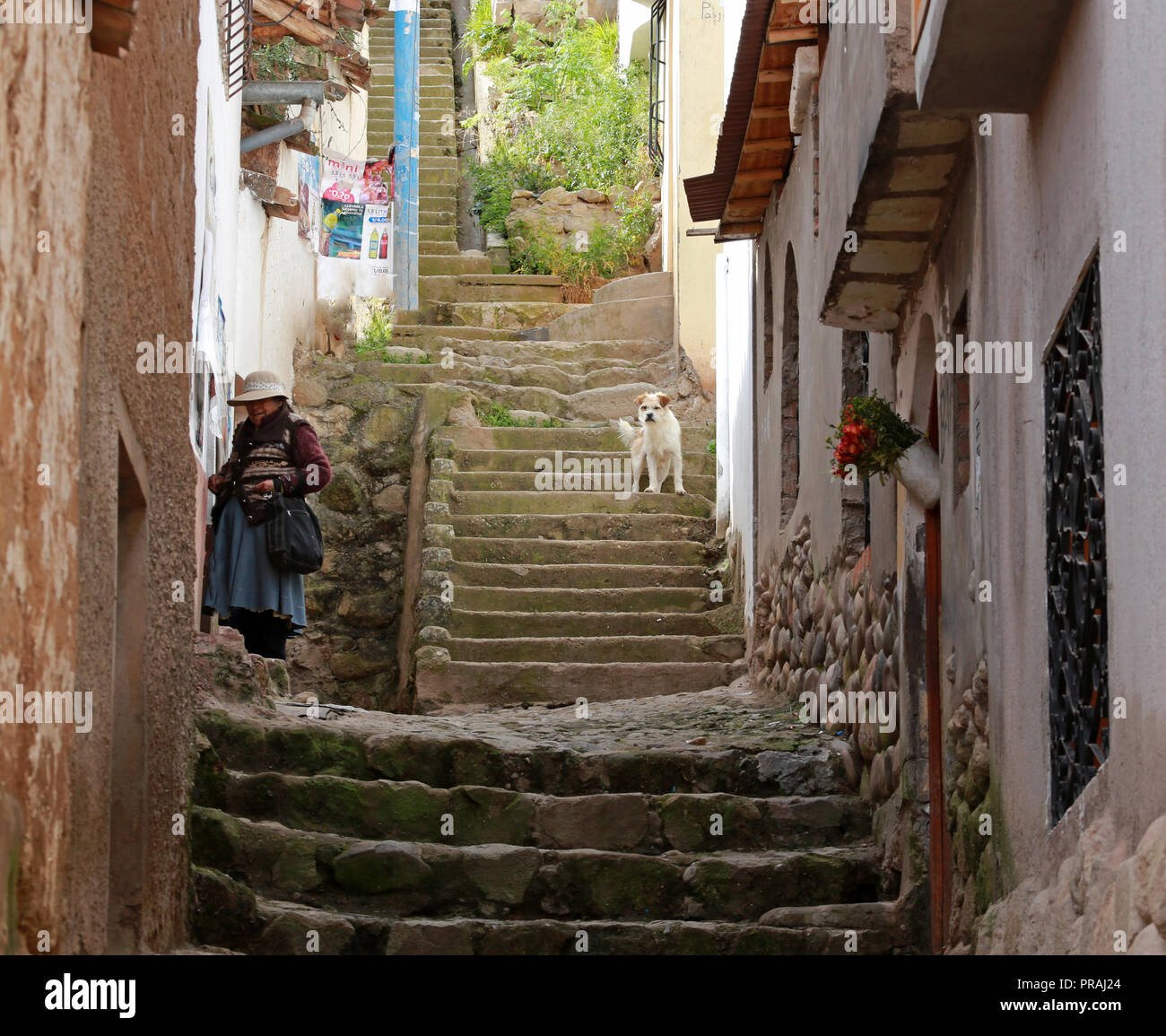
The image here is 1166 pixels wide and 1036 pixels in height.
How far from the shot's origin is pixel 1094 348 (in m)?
4.03

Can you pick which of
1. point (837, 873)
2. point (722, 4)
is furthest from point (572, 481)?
point (837, 873)

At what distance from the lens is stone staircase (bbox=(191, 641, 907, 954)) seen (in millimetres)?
6246

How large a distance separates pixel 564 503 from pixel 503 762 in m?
5.74

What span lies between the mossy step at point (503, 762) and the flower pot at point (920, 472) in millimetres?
1908

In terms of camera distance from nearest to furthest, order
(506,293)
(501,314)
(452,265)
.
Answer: (501,314) < (506,293) < (452,265)

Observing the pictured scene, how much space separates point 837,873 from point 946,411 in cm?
195

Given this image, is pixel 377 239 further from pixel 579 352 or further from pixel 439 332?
pixel 579 352

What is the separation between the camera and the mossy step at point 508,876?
6.57 m

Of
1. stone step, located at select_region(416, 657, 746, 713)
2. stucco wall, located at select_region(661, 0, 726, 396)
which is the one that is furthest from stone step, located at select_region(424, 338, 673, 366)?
stone step, located at select_region(416, 657, 746, 713)

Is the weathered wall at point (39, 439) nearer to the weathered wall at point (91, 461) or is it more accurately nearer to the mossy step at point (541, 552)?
the weathered wall at point (91, 461)

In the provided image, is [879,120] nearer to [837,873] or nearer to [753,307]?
[837,873]

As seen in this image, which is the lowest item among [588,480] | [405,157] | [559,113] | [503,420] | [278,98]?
[588,480]

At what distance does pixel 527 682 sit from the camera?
10.6 metres

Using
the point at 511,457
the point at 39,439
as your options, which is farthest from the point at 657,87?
the point at 39,439
